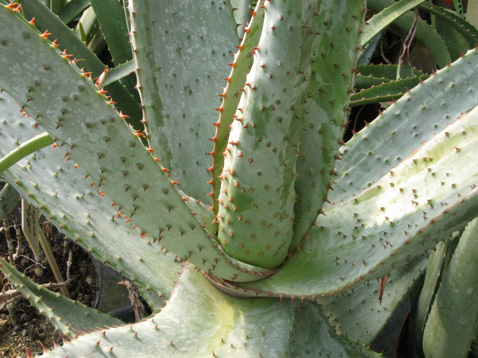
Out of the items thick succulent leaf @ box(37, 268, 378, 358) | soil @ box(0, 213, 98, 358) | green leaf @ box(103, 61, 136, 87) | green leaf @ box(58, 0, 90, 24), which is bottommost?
soil @ box(0, 213, 98, 358)

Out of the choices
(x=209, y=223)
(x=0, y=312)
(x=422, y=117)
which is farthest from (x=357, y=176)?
(x=0, y=312)

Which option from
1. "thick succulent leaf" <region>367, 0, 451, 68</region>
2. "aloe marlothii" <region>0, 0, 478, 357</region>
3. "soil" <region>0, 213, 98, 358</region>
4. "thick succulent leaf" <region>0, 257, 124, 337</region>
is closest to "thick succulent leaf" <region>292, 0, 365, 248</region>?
"aloe marlothii" <region>0, 0, 478, 357</region>

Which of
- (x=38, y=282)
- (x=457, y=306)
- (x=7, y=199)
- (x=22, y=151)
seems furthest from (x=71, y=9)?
(x=457, y=306)

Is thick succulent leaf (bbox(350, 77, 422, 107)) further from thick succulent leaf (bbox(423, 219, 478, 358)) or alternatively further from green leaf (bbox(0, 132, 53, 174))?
green leaf (bbox(0, 132, 53, 174))

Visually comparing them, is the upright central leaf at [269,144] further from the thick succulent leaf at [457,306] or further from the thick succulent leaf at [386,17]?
the thick succulent leaf at [386,17]

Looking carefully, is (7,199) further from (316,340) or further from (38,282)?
(316,340)

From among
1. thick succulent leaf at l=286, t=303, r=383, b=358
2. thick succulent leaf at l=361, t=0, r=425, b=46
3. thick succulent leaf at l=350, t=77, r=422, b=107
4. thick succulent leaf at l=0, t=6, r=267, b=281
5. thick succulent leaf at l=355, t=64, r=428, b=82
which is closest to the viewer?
thick succulent leaf at l=0, t=6, r=267, b=281

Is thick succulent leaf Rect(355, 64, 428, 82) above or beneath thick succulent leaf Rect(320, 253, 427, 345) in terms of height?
above
